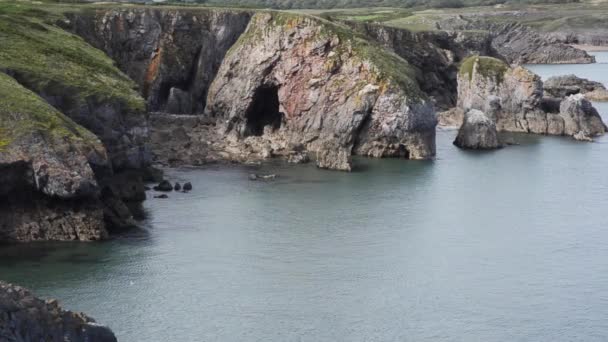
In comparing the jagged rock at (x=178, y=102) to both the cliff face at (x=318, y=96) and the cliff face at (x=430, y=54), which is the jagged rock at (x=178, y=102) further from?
the cliff face at (x=430, y=54)

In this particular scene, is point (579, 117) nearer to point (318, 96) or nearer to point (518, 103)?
point (518, 103)

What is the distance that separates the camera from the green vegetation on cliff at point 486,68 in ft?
364

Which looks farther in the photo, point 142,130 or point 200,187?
point 200,187

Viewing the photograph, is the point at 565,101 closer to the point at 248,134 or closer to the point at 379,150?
the point at 379,150

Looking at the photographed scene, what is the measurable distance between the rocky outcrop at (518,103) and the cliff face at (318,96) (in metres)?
18.1

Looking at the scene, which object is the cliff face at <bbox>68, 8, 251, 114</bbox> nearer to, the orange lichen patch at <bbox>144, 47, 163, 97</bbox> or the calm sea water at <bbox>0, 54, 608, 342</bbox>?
the orange lichen patch at <bbox>144, 47, 163, 97</bbox>

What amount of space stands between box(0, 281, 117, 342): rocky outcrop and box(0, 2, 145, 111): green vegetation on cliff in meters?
38.4

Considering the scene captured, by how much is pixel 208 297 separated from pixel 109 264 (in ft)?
24.3

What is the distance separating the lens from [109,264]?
53.0m

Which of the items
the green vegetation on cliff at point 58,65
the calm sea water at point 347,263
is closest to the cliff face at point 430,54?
the calm sea water at point 347,263

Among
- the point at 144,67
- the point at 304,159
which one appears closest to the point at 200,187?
the point at 304,159

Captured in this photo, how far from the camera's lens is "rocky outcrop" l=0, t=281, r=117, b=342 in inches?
1073

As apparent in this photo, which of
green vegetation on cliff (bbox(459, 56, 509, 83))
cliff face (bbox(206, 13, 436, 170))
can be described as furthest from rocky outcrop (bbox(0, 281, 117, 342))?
green vegetation on cliff (bbox(459, 56, 509, 83))

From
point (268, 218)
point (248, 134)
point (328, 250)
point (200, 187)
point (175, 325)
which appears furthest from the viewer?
point (248, 134)
